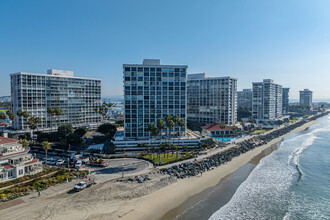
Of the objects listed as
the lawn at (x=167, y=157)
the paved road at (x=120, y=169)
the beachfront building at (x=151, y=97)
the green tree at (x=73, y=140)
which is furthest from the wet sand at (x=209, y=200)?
the green tree at (x=73, y=140)

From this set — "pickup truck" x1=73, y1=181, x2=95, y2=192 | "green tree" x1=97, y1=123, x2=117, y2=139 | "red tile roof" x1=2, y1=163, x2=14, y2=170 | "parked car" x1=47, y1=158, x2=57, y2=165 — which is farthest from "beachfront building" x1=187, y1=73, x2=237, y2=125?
"red tile roof" x1=2, y1=163, x2=14, y2=170

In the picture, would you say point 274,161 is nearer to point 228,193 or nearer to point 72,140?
point 228,193

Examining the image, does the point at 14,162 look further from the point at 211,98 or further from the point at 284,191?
the point at 211,98

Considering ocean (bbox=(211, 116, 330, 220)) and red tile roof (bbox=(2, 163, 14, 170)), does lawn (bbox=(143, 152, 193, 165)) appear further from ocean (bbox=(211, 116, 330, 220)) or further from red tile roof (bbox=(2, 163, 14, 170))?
red tile roof (bbox=(2, 163, 14, 170))

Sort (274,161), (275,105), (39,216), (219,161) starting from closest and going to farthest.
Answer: (39,216) → (219,161) → (274,161) → (275,105)

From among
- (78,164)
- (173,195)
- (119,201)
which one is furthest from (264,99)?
(119,201)

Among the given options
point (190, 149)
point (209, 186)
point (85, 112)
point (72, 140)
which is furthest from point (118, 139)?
point (85, 112)
